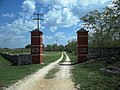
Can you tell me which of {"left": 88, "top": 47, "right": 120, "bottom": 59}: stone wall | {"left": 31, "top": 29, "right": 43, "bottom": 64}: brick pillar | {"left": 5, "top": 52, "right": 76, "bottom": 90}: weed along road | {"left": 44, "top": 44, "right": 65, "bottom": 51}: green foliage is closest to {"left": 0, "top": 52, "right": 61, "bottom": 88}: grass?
{"left": 5, "top": 52, "right": 76, "bottom": 90}: weed along road

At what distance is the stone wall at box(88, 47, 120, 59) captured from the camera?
35.6 m

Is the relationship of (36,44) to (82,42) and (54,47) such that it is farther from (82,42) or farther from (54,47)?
(54,47)

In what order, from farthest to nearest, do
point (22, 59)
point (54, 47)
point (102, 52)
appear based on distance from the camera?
point (54, 47) < point (102, 52) < point (22, 59)

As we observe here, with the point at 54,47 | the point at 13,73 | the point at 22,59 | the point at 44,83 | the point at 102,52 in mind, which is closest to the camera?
the point at 44,83

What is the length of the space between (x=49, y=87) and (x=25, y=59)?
2201cm

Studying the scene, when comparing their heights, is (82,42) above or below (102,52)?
above

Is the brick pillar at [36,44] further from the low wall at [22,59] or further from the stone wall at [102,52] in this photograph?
the stone wall at [102,52]

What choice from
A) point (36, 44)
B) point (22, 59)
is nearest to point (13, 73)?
point (22, 59)

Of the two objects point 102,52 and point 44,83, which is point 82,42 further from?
point 44,83

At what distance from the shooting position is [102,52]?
36719mm

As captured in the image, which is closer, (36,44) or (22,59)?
(22,59)

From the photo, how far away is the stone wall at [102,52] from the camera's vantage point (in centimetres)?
3561

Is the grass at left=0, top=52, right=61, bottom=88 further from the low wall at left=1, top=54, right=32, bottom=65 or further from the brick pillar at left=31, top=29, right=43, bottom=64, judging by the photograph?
the brick pillar at left=31, top=29, right=43, bottom=64

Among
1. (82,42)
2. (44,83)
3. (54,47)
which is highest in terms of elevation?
(54,47)
